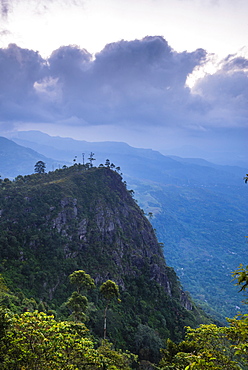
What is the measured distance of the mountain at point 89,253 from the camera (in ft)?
167

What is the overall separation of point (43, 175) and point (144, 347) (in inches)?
3152

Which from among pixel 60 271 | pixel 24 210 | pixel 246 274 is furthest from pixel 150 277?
pixel 246 274

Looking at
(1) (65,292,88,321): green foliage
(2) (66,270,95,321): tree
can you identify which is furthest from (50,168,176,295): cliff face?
(1) (65,292,88,321): green foliage

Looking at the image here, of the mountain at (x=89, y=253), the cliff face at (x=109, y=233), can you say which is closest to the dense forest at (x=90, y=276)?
the mountain at (x=89, y=253)

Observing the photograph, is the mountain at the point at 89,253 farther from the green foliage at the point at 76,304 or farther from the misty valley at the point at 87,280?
the green foliage at the point at 76,304

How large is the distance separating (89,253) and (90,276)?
30.6ft

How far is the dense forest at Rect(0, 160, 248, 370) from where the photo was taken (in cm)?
3161

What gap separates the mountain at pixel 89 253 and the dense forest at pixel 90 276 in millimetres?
259

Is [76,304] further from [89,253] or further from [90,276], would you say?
[89,253]

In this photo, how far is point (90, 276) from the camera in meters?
59.4

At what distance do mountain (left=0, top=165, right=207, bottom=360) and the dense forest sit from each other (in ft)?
0.85

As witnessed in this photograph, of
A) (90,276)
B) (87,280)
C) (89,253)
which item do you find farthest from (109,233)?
(87,280)

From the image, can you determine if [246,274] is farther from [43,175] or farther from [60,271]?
[43,175]

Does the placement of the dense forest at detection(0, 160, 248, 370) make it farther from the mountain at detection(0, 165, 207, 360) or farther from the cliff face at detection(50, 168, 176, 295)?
the cliff face at detection(50, 168, 176, 295)
